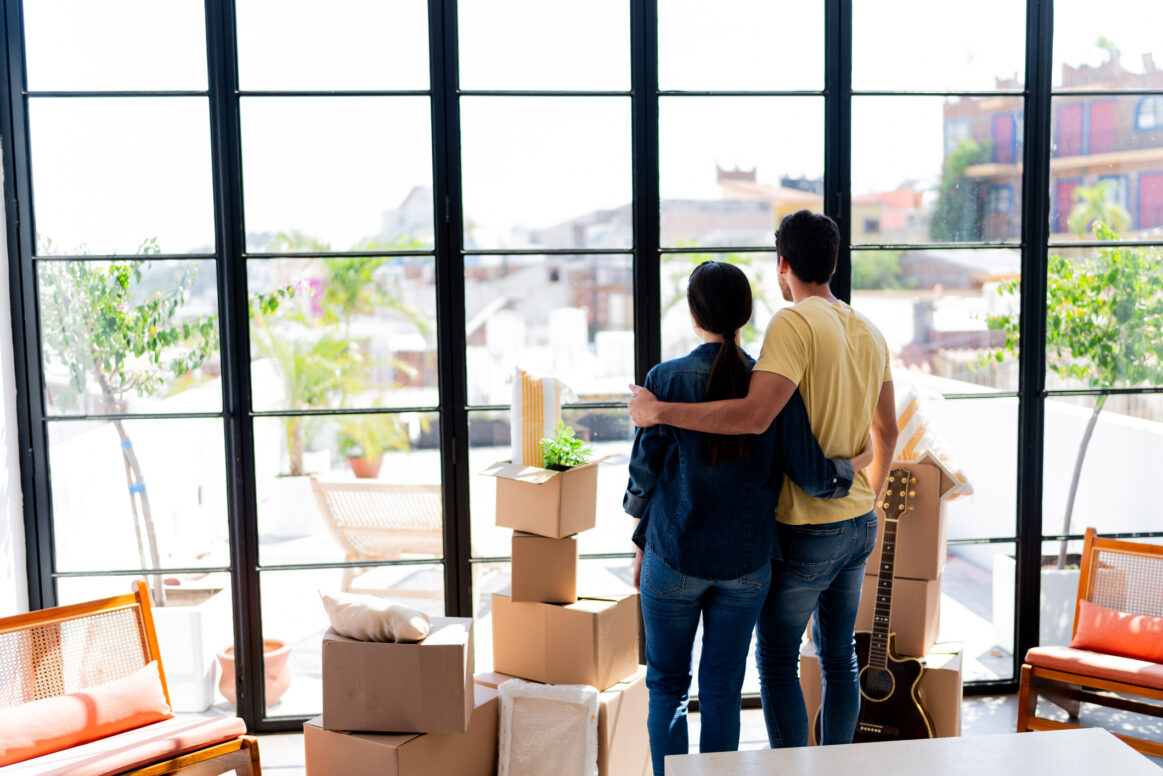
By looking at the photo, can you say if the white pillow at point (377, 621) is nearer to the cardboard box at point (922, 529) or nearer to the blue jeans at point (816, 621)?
the blue jeans at point (816, 621)

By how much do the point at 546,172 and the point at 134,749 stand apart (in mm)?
2146

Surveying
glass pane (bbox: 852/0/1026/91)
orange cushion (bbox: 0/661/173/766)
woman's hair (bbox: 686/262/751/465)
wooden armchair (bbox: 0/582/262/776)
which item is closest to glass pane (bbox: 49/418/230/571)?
wooden armchair (bbox: 0/582/262/776)

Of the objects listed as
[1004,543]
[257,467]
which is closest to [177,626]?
[257,467]

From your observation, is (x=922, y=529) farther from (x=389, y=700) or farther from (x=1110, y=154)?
(x=389, y=700)

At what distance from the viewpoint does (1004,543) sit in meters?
3.49

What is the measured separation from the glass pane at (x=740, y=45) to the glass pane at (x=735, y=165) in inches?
2.6

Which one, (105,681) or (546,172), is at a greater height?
(546,172)

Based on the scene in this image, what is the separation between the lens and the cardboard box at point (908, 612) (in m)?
2.95

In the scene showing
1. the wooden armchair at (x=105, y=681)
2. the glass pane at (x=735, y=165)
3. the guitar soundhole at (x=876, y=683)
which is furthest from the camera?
the glass pane at (x=735, y=165)

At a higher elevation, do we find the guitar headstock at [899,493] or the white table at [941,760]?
the guitar headstock at [899,493]

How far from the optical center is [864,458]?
2324 millimetres

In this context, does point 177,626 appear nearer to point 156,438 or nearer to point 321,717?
point 156,438

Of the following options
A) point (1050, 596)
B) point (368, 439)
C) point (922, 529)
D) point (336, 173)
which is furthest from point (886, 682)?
point (336, 173)

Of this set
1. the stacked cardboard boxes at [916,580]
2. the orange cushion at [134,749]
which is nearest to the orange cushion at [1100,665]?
the stacked cardboard boxes at [916,580]
